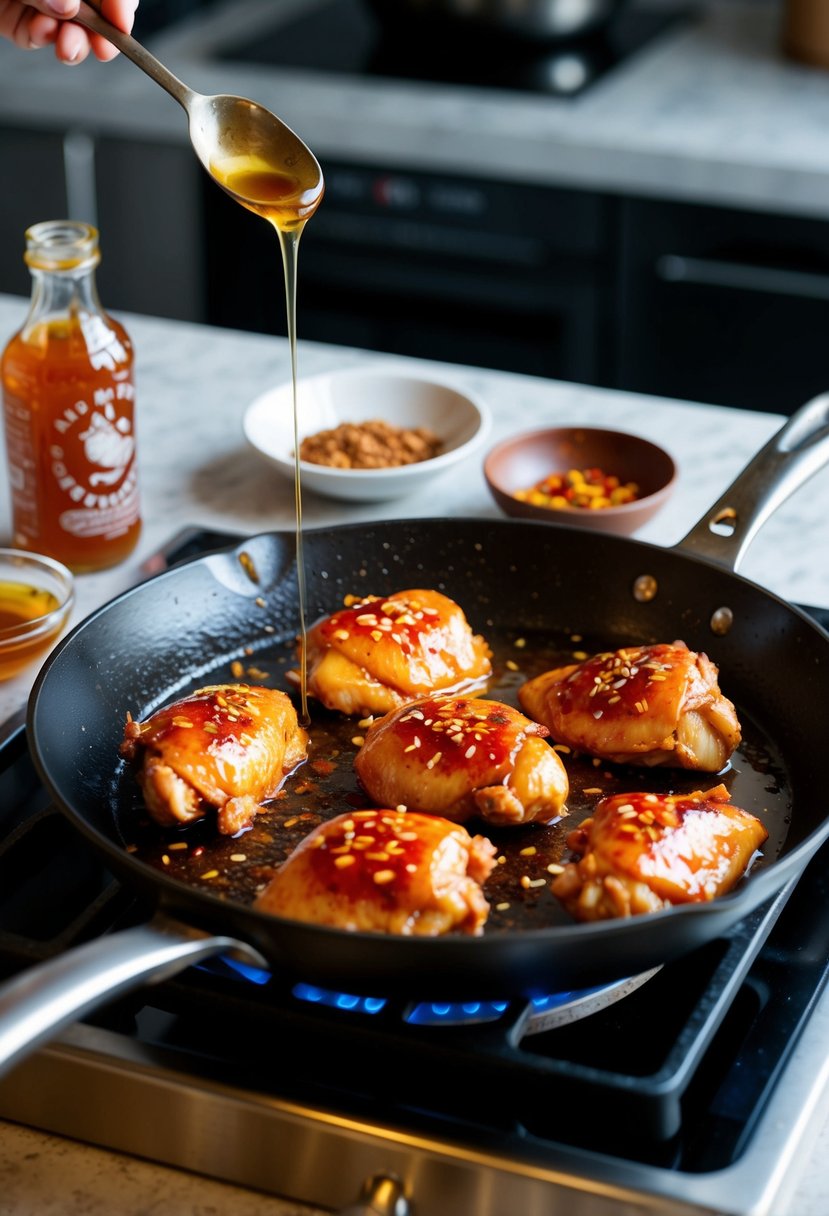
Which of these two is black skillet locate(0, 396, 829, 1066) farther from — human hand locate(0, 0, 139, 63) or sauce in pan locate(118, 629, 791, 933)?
human hand locate(0, 0, 139, 63)

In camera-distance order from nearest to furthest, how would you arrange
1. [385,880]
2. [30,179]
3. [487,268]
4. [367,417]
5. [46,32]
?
[385,880]
[46,32]
[367,417]
[487,268]
[30,179]

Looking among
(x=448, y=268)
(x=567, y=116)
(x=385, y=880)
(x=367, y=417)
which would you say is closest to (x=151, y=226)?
(x=448, y=268)

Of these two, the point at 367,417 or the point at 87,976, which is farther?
the point at 367,417

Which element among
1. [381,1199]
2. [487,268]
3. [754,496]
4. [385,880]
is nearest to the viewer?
[381,1199]

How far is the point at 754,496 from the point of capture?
68.4 inches

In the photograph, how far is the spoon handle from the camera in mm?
1567

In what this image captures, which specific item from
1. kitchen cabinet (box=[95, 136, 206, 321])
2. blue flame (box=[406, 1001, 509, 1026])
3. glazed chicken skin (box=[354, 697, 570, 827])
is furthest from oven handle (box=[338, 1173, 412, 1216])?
kitchen cabinet (box=[95, 136, 206, 321])

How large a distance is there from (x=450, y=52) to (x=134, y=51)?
2303 mm

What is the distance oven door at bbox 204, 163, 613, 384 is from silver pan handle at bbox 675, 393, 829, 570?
163 centimetres

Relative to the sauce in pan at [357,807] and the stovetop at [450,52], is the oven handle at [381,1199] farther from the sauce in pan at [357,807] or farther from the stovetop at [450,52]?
the stovetop at [450,52]

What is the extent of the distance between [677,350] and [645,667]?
1957 millimetres

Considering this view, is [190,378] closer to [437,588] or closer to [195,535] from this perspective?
[195,535]

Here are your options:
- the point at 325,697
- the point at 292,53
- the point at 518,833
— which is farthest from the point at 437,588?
the point at 292,53

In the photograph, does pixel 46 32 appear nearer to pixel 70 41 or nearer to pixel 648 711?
pixel 70 41
